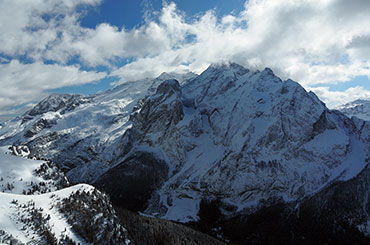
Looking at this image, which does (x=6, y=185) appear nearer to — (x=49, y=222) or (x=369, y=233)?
(x=49, y=222)

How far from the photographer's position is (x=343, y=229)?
197750 mm

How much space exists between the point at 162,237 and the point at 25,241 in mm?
88783

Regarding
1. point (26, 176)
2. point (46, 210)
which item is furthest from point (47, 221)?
point (26, 176)

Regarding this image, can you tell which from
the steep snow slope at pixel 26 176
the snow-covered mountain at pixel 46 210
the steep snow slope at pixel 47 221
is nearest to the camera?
the steep snow slope at pixel 47 221

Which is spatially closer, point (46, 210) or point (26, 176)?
point (46, 210)

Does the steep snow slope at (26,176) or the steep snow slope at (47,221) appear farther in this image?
the steep snow slope at (26,176)

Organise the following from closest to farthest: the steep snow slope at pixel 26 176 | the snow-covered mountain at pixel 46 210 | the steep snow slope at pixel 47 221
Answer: the steep snow slope at pixel 47 221 → the snow-covered mountain at pixel 46 210 → the steep snow slope at pixel 26 176

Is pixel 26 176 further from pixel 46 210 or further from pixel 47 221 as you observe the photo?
pixel 47 221

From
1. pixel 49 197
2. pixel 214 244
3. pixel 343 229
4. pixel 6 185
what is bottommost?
pixel 214 244

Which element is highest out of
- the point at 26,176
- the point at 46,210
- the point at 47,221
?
the point at 46,210

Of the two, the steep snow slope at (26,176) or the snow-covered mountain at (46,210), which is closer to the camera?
the snow-covered mountain at (46,210)

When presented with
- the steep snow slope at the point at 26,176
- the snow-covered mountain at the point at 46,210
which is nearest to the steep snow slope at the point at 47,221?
the snow-covered mountain at the point at 46,210

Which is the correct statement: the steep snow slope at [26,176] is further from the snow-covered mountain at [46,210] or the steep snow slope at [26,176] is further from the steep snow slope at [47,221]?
the steep snow slope at [47,221]

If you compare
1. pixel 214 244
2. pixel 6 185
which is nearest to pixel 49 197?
pixel 6 185
